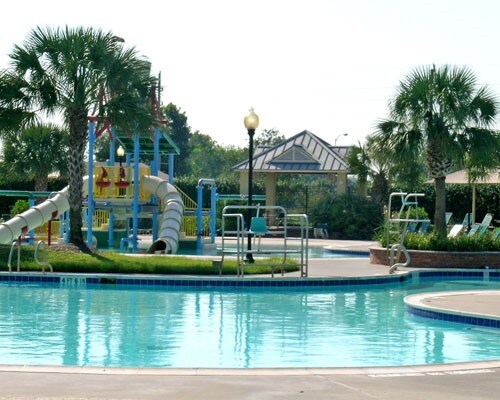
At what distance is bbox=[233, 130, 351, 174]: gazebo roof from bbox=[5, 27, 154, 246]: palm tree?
1960cm

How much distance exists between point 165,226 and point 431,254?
329 inches

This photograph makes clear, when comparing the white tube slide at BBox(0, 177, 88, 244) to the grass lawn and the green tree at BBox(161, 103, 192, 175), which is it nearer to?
the grass lawn

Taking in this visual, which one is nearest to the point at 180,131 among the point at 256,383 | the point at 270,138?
the point at 270,138

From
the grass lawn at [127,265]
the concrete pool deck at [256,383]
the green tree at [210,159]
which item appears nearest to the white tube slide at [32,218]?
the grass lawn at [127,265]

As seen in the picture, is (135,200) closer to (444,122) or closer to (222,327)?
(444,122)

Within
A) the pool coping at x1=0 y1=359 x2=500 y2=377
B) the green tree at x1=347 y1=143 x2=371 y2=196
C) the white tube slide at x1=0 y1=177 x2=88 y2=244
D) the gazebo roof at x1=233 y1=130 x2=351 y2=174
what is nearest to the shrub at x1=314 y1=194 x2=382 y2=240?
the green tree at x1=347 y1=143 x2=371 y2=196

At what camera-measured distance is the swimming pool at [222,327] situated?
410 inches

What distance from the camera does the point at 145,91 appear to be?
22688 millimetres

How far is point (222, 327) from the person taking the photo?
1287 centimetres

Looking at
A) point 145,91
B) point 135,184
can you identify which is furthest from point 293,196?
point 145,91

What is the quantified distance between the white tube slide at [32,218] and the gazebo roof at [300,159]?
1481 centimetres

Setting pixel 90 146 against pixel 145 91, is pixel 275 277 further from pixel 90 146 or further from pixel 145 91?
pixel 90 146

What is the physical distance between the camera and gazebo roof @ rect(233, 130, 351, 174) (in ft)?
137

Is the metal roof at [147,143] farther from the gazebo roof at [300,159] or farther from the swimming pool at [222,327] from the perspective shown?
the swimming pool at [222,327]
